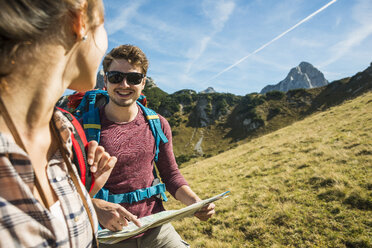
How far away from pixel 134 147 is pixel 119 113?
502mm

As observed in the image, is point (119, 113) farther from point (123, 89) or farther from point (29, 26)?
point (29, 26)

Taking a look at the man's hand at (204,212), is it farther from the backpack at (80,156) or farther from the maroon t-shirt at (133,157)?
the backpack at (80,156)

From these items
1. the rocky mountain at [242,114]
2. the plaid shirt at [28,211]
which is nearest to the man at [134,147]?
the plaid shirt at [28,211]

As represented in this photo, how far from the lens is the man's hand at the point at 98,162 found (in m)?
1.48

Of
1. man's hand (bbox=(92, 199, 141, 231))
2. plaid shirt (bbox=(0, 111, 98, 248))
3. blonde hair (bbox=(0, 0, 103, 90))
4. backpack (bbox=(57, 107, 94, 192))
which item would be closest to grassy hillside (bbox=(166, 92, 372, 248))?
man's hand (bbox=(92, 199, 141, 231))

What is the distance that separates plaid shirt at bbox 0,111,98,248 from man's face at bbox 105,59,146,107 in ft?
5.27

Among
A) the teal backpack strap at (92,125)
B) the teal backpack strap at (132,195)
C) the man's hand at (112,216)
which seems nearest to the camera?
the man's hand at (112,216)

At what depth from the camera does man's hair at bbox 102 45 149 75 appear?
278 centimetres

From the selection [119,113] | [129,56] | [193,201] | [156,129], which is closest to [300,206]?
[193,201]

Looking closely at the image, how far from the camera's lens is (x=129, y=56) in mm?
2850

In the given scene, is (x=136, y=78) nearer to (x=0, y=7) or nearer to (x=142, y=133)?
(x=142, y=133)

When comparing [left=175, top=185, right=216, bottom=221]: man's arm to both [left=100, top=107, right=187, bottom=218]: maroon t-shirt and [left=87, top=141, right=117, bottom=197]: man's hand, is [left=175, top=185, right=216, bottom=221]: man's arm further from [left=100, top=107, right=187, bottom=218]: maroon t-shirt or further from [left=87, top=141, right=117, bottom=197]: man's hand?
[left=87, top=141, right=117, bottom=197]: man's hand

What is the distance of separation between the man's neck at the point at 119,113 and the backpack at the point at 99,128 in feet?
0.49

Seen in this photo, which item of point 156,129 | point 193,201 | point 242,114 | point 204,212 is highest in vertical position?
point 242,114
